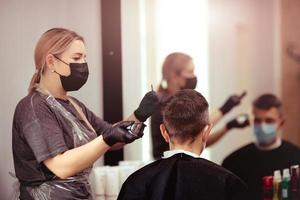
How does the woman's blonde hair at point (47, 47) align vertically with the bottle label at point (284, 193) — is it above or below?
above

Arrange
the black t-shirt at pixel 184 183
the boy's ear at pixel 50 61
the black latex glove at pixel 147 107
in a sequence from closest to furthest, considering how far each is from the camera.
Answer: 1. the black t-shirt at pixel 184 183
2. the boy's ear at pixel 50 61
3. the black latex glove at pixel 147 107

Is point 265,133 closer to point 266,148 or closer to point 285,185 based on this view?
point 266,148

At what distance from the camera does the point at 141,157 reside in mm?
2055

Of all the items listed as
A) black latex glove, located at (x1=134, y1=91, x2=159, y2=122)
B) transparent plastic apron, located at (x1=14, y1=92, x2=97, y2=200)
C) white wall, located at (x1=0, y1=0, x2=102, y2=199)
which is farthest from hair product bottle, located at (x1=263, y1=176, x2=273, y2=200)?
white wall, located at (x1=0, y1=0, x2=102, y2=199)

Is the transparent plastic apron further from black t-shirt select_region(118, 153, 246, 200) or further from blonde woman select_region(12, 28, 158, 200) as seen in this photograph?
black t-shirt select_region(118, 153, 246, 200)

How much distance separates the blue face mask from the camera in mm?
2189

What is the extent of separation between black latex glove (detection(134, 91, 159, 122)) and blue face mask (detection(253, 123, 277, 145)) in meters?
0.56

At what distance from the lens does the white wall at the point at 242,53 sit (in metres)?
2.15

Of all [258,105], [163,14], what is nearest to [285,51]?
[258,105]

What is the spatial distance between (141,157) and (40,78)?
0.60 m

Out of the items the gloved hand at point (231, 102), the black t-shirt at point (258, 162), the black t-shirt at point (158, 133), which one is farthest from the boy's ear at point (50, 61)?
the black t-shirt at point (258, 162)

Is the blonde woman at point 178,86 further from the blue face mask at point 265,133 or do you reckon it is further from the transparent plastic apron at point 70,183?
the transparent plastic apron at point 70,183

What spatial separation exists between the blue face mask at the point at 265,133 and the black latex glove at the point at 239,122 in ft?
0.19

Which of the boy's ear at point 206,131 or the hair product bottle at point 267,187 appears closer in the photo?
the boy's ear at point 206,131
